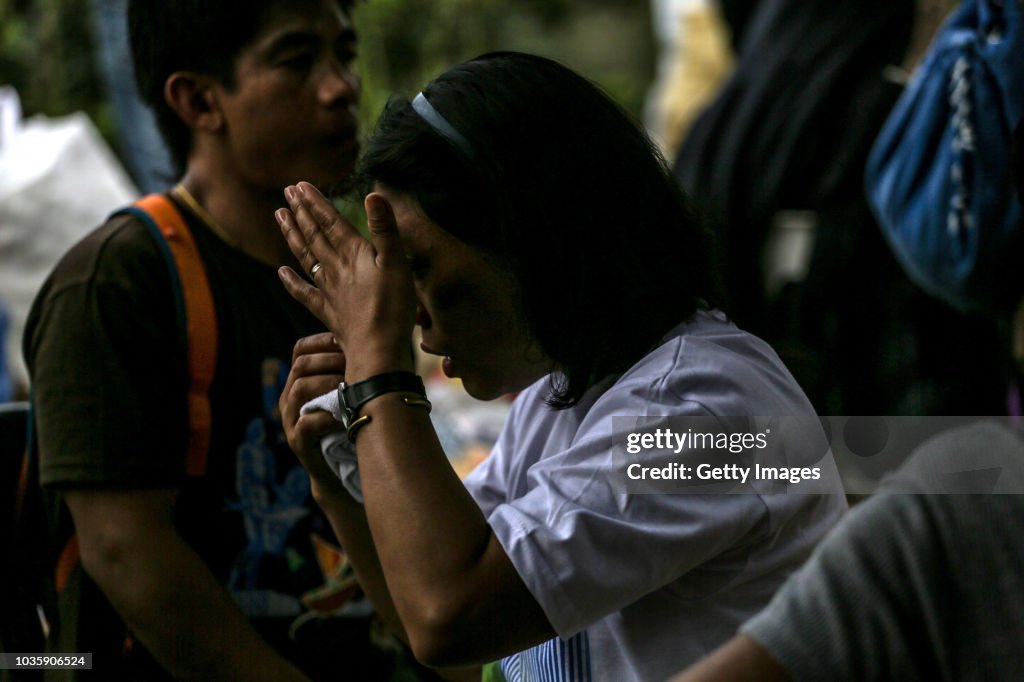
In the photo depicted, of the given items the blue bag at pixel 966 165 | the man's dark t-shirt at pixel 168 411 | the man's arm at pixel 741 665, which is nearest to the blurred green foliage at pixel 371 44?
the blue bag at pixel 966 165

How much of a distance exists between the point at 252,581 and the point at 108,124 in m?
5.08

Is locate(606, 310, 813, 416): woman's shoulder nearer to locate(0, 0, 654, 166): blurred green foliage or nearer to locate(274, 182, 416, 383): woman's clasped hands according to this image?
locate(274, 182, 416, 383): woman's clasped hands

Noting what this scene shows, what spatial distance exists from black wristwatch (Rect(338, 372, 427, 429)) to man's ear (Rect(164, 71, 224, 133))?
80 centimetres

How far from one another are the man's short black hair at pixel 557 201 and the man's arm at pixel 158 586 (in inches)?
25.2

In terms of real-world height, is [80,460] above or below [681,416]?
below

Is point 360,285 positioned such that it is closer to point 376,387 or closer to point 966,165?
point 376,387

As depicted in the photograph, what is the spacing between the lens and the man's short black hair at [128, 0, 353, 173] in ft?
6.38

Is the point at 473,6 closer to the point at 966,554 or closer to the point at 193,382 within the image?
the point at 193,382

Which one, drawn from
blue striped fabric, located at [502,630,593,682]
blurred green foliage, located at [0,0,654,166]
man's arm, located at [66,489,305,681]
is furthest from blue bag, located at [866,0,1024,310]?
blurred green foliage, located at [0,0,654,166]

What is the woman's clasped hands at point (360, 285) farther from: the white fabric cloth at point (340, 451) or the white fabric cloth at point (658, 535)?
the white fabric cloth at point (658, 535)

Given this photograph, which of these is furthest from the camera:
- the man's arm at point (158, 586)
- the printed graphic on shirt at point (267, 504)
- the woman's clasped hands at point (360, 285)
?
the printed graphic on shirt at point (267, 504)

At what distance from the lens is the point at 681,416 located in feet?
4.21

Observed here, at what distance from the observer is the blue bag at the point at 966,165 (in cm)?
229

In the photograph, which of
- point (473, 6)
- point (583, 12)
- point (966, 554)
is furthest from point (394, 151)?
point (583, 12)
